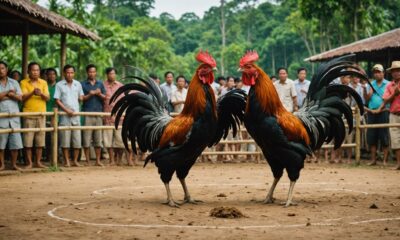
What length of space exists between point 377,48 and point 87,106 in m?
9.87

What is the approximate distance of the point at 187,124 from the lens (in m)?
8.16

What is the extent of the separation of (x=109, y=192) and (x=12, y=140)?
3760mm

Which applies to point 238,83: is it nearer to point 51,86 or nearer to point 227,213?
point 51,86

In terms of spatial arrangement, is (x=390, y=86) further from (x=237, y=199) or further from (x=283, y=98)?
(x=237, y=199)

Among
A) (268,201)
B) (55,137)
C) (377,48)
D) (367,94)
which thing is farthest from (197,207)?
(377,48)

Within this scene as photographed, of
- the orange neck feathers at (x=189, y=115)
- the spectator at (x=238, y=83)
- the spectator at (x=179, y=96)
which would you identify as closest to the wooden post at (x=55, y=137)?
the spectator at (x=179, y=96)

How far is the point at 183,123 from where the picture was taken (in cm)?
820

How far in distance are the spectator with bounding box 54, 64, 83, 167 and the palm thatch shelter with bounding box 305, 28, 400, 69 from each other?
10049mm

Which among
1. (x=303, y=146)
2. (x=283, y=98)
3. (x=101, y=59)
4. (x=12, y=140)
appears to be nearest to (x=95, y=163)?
(x=12, y=140)

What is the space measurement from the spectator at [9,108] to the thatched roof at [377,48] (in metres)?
11.5

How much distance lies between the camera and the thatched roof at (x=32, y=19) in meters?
13.6

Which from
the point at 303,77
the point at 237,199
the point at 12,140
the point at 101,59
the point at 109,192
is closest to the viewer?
the point at 237,199

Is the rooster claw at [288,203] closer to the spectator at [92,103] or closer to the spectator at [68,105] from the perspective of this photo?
the spectator at [68,105]

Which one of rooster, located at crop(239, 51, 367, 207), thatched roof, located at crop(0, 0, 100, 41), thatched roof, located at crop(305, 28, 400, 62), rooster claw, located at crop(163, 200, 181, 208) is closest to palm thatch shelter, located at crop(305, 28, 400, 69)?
thatched roof, located at crop(305, 28, 400, 62)
